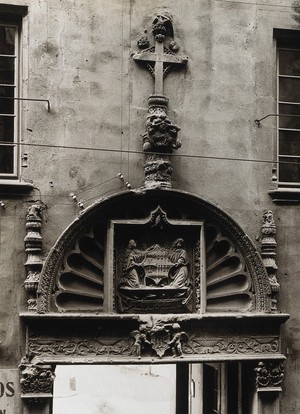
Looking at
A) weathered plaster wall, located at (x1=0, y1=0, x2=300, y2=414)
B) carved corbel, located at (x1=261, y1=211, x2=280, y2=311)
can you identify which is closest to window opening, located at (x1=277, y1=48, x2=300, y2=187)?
weathered plaster wall, located at (x1=0, y1=0, x2=300, y2=414)

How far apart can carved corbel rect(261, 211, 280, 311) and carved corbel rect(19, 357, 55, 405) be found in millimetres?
3383

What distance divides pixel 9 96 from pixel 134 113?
5.91ft

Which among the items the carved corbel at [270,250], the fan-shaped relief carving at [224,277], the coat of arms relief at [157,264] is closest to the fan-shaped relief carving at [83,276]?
the coat of arms relief at [157,264]

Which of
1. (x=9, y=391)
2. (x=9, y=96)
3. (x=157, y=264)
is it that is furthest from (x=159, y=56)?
(x=9, y=391)

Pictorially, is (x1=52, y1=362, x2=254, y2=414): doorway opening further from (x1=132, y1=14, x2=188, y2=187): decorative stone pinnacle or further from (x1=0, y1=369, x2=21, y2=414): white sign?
(x1=132, y1=14, x2=188, y2=187): decorative stone pinnacle

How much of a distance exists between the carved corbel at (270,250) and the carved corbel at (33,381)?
338cm

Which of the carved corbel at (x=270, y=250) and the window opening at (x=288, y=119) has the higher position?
the window opening at (x=288, y=119)

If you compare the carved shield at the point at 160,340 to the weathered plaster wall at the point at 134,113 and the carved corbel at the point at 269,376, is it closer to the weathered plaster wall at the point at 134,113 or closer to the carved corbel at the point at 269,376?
the carved corbel at the point at 269,376

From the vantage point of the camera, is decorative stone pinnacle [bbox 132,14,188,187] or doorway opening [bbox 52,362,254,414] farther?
doorway opening [bbox 52,362,254,414]

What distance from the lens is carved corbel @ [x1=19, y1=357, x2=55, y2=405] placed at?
918cm

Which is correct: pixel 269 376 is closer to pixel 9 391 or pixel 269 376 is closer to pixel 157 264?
pixel 157 264

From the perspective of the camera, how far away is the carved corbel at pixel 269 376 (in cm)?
985

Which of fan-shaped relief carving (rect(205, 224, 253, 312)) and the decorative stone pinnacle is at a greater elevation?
the decorative stone pinnacle

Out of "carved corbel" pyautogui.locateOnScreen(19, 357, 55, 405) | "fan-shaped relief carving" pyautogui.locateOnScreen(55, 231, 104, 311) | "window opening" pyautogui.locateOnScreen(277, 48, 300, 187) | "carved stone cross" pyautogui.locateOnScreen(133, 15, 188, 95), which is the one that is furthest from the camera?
"window opening" pyautogui.locateOnScreen(277, 48, 300, 187)
